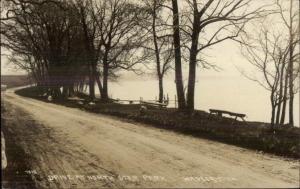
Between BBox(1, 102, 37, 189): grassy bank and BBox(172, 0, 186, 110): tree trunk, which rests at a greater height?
BBox(172, 0, 186, 110): tree trunk

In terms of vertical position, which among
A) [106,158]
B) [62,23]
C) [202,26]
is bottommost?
[106,158]

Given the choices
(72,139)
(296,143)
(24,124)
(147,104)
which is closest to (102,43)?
(147,104)

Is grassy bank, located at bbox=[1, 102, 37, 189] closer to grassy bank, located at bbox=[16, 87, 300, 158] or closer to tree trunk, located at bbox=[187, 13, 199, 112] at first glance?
grassy bank, located at bbox=[16, 87, 300, 158]

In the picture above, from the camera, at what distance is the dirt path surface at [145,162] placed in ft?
35.0

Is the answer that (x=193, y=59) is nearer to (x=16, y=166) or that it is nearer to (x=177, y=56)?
(x=177, y=56)

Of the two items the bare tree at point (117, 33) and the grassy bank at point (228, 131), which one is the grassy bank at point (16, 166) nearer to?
the grassy bank at point (228, 131)

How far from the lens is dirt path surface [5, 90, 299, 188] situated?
10664mm

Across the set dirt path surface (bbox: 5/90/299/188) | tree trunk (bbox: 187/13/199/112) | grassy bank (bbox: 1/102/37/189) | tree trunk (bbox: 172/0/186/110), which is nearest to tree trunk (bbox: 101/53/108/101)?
tree trunk (bbox: 172/0/186/110)

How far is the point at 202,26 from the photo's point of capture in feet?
81.0

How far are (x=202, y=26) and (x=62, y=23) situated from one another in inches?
1076

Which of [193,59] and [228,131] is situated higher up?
[193,59]

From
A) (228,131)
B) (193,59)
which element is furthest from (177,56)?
(228,131)

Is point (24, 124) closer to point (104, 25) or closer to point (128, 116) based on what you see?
point (128, 116)

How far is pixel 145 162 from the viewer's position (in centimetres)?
1281
